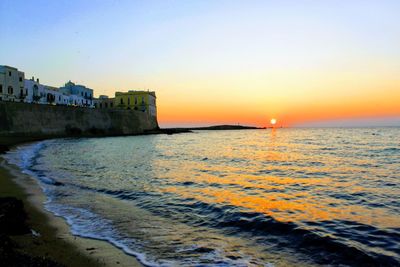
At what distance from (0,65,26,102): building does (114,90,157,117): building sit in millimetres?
48324

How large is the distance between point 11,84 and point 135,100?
175ft

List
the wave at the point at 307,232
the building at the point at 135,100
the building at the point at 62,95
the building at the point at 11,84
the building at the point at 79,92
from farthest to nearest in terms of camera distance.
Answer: the building at the point at 135,100
the building at the point at 79,92
the building at the point at 62,95
the building at the point at 11,84
the wave at the point at 307,232

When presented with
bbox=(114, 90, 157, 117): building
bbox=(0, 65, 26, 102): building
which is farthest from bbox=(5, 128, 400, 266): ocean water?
bbox=(114, 90, 157, 117): building

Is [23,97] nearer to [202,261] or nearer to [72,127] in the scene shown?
[72,127]

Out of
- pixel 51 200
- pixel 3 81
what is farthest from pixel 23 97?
pixel 51 200

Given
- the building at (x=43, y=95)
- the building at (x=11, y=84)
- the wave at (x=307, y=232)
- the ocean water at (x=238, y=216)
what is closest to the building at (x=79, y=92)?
the building at (x=43, y=95)

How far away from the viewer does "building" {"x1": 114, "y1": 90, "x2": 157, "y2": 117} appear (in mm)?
116000

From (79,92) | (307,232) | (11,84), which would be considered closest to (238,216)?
(307,232)

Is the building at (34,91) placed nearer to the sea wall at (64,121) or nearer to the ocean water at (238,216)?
the sea wall at (64,121)

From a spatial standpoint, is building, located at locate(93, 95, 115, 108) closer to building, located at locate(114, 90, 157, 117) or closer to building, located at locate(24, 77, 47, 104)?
building, located at locate(114, 90, 157, 117)

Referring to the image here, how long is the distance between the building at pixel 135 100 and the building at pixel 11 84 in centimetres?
4832

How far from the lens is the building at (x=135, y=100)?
381ft

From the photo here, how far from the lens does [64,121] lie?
70.2 metres

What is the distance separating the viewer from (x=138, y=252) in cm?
664
